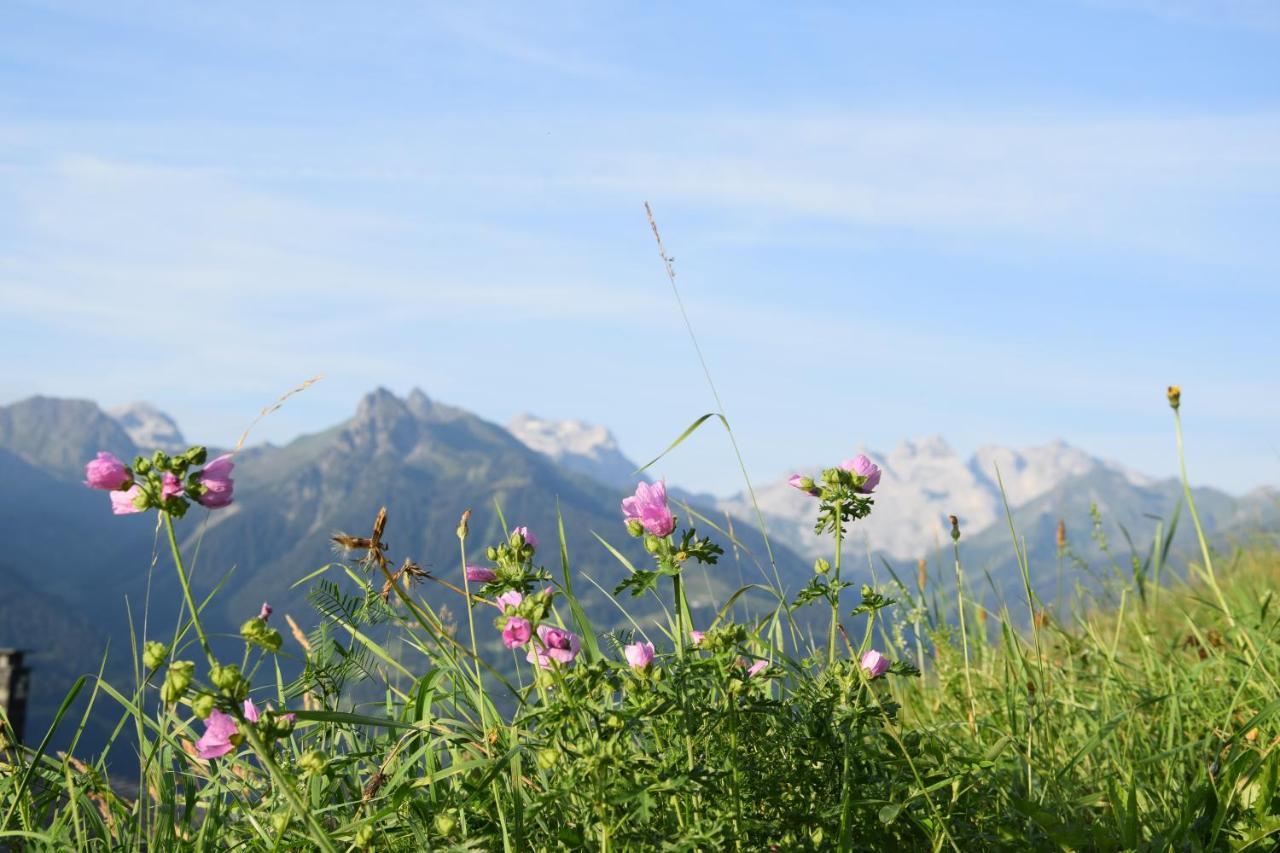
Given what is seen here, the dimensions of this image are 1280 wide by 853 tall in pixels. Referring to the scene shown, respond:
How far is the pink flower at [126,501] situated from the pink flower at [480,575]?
73 cm

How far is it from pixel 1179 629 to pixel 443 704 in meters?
4.91

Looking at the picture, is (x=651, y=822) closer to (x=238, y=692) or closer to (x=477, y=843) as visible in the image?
(x=477, y=843)

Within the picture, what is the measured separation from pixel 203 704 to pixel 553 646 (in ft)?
2.67

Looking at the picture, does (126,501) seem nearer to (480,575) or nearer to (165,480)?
(165,480)

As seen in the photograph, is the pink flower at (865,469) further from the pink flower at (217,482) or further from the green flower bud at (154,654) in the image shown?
the green flower bud at (154,654)

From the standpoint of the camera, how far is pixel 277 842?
8.12 ft

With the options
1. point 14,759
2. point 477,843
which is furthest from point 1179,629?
point 14,759

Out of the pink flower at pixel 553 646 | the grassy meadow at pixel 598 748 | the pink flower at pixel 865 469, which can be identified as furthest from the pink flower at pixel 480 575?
the pink flower at pixel 865 469

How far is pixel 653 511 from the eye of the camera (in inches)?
102

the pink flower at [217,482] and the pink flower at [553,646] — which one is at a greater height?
the pink flower at [217,482]

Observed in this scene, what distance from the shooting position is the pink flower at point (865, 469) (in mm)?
2920

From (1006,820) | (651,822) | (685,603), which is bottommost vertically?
(1006,820)

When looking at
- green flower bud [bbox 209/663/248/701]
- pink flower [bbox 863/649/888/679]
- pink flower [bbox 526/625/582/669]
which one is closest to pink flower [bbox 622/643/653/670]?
pink flower [bbox 526/625/582/669]

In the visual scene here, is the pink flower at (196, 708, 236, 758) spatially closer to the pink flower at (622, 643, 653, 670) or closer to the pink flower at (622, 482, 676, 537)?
the pink flower at (622, 643, 653, 670)
